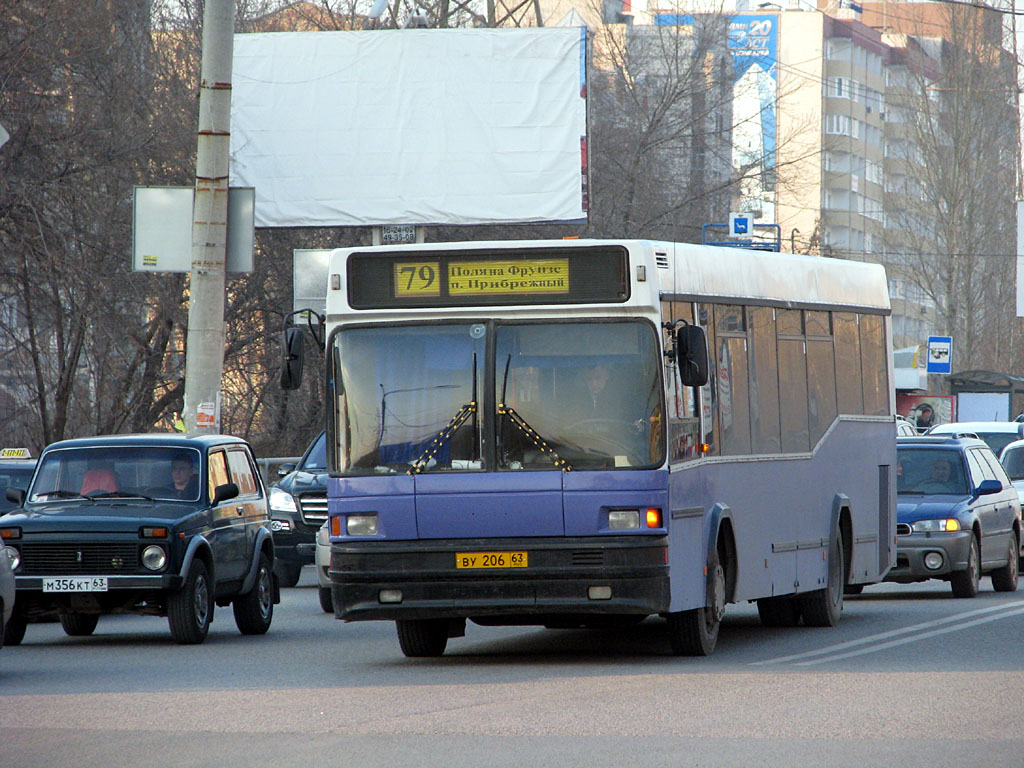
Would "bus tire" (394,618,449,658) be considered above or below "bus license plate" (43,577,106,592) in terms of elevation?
below

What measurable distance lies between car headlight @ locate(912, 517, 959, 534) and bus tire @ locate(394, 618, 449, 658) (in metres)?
7.41

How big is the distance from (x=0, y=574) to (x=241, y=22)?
26.4 metres

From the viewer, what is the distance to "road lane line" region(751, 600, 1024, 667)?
12836 millimetres

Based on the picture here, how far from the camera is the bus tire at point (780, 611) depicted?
51.4 ft

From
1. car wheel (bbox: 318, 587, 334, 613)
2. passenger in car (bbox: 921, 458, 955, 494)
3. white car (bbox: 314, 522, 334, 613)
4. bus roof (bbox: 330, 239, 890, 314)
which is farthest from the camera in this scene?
passenger in car (bbox: 921, 458, 955, 494)

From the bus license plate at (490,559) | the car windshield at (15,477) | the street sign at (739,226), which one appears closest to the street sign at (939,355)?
the street sign at (739,226)

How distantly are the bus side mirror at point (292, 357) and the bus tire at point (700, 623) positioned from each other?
9.67ft

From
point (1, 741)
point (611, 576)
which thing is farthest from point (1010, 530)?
point (1, 741)

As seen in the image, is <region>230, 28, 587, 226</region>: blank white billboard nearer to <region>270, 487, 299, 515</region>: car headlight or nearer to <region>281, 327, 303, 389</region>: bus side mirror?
<region>270, 487, 299, 515</region>: car headlight

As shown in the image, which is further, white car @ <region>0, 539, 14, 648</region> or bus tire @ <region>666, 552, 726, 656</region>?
bus tire @ <region>666, 552, 726, 656</region>

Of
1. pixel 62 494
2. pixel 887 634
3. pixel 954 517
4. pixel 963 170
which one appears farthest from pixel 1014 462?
pixel 963 170

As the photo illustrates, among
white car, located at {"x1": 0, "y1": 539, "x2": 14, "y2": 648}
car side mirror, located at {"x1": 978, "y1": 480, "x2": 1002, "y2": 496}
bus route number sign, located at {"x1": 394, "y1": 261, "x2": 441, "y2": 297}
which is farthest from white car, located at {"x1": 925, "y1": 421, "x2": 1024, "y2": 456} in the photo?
white car, located at {"x1": 0, "y1": 539, "x2": 14, "y2": 648}

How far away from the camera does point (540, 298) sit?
12.1 metres

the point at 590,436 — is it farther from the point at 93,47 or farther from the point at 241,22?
the point at 241,22
